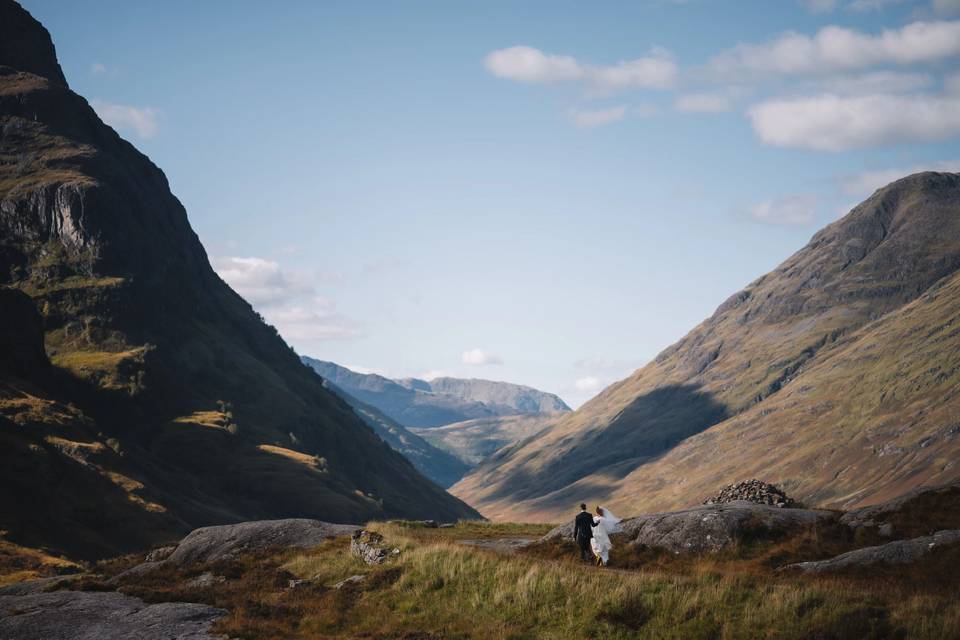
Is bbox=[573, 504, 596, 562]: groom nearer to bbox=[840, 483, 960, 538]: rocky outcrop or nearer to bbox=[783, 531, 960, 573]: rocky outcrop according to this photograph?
bbox=[783, 531, 960, 573]: rocky outcrop

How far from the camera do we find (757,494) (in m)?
47.3

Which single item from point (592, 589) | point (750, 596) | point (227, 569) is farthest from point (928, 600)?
point (227, 569)

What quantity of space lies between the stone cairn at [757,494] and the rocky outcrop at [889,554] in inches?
546

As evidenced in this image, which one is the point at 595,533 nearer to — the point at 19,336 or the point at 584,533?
the point at 584,533

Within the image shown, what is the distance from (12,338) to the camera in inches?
6604

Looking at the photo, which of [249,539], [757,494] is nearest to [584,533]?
[757,494]

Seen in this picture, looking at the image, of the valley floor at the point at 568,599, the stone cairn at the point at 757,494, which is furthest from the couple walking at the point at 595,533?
the stone cairn at the point at 757,494

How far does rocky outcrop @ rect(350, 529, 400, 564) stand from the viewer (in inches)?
1249

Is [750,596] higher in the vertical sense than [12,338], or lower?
lower

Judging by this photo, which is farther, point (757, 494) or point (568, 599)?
point (757, 494)

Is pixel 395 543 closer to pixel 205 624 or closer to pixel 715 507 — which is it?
pixel 205 624

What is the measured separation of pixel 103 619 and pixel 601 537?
66.2 feet

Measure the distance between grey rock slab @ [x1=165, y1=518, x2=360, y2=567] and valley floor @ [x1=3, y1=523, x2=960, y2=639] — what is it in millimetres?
6301

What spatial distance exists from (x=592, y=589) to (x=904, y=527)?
17522 mm
